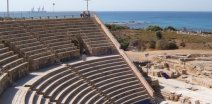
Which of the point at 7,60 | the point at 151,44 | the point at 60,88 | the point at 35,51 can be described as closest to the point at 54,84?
the point at 60,88

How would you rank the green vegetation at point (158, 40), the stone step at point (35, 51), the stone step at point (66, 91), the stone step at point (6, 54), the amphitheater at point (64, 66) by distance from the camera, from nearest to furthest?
the amphitheater at point (64, 66) < the stone step at point (66, 91) < the stone step at point (6, 54) < the stone step at point (35, 51) < the green vegetation at point (158, 40)

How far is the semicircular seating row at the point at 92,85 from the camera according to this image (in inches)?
805

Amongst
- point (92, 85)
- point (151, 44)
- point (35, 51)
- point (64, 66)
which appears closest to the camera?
point (92, 85)

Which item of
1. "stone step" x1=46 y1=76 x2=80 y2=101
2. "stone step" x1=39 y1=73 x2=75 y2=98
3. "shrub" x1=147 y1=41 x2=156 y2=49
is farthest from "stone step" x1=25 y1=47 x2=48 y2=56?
"shrub" x1=147 y1=41 x2=156 y2=49

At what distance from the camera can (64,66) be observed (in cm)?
2512

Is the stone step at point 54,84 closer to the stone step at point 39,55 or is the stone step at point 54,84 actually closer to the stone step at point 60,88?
the stone step at point 60,88

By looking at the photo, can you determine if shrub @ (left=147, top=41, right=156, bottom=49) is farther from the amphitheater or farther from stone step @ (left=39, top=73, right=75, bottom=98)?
stone step @ (left=39, top=73, right=75, bottom=98)

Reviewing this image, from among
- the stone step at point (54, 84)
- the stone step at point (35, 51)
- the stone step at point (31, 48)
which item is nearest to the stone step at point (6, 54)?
the stone step at point (31, 48)

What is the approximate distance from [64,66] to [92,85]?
7.16 feet

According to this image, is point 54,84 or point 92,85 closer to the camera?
point 54,84

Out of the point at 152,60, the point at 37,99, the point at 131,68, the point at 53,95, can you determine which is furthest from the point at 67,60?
the point at 152,60

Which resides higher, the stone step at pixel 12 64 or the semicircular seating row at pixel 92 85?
the stone step at pixel 12 64

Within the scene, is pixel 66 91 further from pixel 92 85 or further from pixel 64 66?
pixel 64 66

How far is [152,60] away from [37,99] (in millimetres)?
25769
